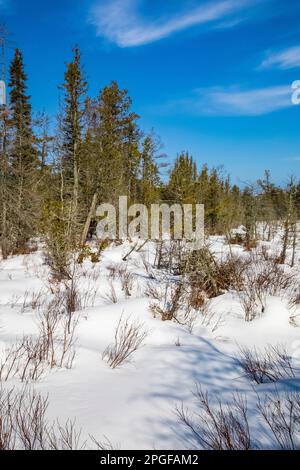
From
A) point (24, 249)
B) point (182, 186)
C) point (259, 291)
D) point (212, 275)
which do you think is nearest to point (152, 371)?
point (259, 291)

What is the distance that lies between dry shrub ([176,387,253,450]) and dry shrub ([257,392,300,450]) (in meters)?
0.19

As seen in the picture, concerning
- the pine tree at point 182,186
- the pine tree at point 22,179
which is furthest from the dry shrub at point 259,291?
the pine tree at point 22,179

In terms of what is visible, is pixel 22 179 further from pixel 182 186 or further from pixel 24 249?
pixel 182 186

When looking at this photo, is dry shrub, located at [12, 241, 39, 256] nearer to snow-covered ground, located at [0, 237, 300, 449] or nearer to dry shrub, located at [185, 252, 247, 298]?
snow-covered ground, located at [0, 237, 300, 449]

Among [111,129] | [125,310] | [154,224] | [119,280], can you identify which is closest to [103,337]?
[125,310]

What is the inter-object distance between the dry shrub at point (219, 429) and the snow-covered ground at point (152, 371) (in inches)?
3.5

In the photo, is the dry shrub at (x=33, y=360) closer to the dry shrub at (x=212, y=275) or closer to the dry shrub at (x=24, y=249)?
the dry shrub at (x=212, y=275)

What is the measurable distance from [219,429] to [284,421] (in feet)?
1.57

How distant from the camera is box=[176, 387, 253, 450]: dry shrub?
2.07 m

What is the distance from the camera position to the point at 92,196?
2059 cm

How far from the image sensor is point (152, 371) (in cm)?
385

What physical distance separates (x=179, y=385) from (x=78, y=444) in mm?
1563

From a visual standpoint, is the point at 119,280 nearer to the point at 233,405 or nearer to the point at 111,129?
the point at 233,405

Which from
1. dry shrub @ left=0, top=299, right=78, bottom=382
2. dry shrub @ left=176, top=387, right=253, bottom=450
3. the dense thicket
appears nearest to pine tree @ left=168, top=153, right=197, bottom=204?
the dense thicket
